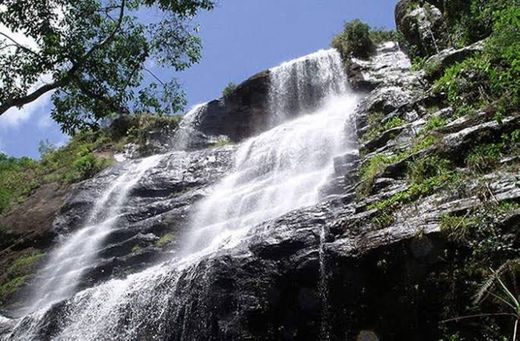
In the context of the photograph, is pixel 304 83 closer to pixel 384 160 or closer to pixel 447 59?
pixel 447 59

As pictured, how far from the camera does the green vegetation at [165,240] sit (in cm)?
1490

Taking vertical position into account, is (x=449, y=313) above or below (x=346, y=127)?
below

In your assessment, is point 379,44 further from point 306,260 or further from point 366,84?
point 306,260

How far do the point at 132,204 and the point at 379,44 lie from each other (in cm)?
1154

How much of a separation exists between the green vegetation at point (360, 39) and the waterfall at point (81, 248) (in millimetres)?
8750

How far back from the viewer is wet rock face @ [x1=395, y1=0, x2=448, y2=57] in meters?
17.0

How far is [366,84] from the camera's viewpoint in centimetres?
2000

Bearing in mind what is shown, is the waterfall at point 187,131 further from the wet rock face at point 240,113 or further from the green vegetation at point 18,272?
the green vegetation at point 18,272

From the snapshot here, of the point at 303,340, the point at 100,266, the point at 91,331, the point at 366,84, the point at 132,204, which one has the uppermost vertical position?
the point at 366,84

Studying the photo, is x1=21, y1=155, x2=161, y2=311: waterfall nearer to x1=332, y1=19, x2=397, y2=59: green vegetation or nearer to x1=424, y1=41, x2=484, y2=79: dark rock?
x1=332, y1=19, x2=397, y2=59: green vegetation

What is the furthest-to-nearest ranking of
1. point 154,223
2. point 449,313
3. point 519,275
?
point 154,223
point 449,313
point 519,275

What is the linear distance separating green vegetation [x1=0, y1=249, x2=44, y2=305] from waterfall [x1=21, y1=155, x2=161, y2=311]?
18.6 inches

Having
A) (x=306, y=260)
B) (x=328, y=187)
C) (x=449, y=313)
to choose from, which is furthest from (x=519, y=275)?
(x=328, y=187)

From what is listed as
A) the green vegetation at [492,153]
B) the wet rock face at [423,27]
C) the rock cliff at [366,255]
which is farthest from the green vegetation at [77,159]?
the green vegetation at [492,153]
